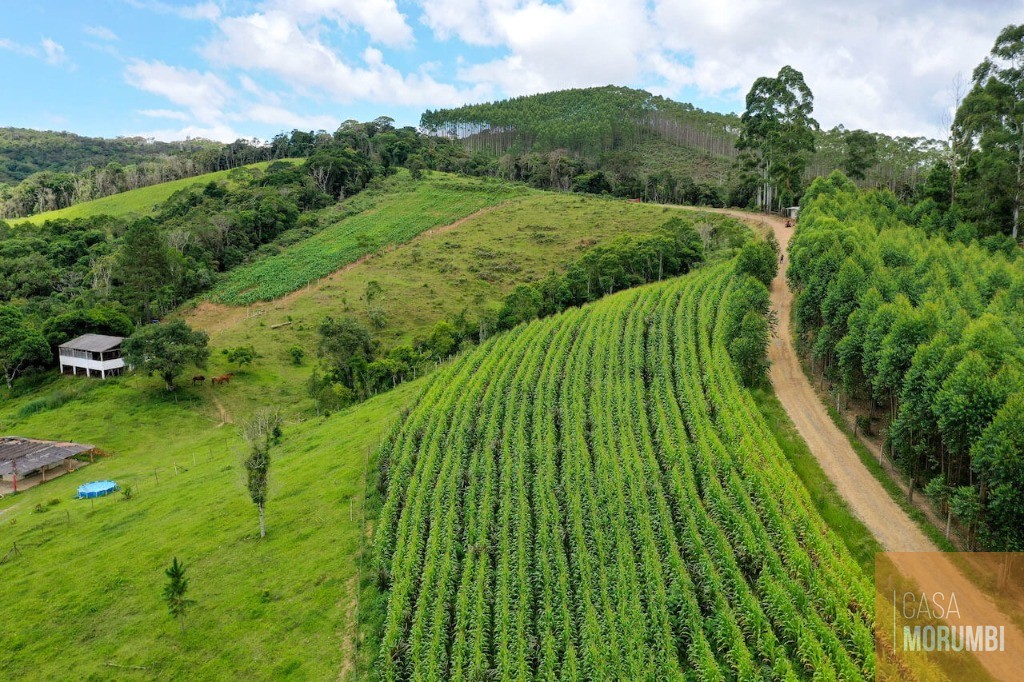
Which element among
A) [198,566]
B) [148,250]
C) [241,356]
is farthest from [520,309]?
[148,250]

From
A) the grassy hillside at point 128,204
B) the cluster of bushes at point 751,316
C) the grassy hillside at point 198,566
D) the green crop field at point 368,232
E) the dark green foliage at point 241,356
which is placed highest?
the grassy hillside at point 128,204

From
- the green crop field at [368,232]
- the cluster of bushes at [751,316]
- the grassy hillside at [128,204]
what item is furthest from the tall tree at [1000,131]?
the grassy hillside at [128,204]

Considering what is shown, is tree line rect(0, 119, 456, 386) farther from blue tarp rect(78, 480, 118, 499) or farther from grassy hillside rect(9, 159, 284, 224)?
blue tarp rect(78, 480, 118, 499)

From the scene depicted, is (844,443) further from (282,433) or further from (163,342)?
(163,342)

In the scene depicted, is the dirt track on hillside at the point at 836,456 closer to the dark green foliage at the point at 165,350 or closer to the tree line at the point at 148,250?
the dark green foliage at the point at 165,350

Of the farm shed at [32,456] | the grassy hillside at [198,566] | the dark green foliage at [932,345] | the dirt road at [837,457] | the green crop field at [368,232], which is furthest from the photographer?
the green crop field at [368,232]

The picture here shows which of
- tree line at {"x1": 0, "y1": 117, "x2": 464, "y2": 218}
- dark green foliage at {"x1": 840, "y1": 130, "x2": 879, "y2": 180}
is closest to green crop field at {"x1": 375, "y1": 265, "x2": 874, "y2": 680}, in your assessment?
dark green foliage at {"x1": 840, "y1": 130, "x2": 879, "y2": 180}
